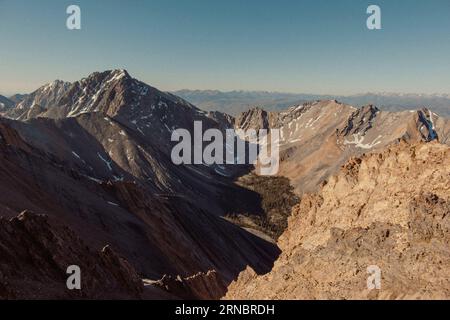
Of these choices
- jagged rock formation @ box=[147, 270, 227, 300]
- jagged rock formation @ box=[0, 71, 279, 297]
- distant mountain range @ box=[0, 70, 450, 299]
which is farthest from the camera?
jagged rock formation @ box=[0, 71, 279, 297]

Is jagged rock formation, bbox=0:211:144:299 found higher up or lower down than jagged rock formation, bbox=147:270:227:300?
higher up

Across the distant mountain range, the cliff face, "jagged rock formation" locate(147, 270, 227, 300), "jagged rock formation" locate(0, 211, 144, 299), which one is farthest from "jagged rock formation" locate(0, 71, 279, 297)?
the cliff face

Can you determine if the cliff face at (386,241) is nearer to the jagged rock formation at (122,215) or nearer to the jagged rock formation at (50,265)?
the jagged rock formation at (50,265)

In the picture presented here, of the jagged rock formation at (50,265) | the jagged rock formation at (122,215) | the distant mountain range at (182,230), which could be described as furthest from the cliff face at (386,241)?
the jagged rock formation at (122,215)

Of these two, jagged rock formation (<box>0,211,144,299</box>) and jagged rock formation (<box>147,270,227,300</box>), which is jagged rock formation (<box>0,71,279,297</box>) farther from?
jagged rock formation (<box>0,211,144,299</box>)

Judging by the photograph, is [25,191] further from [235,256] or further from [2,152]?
[235,256]

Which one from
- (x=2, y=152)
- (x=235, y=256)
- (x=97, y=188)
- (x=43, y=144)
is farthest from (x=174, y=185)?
(x=2, y=152)

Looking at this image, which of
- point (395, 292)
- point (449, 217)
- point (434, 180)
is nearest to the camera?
point (395, 292)
